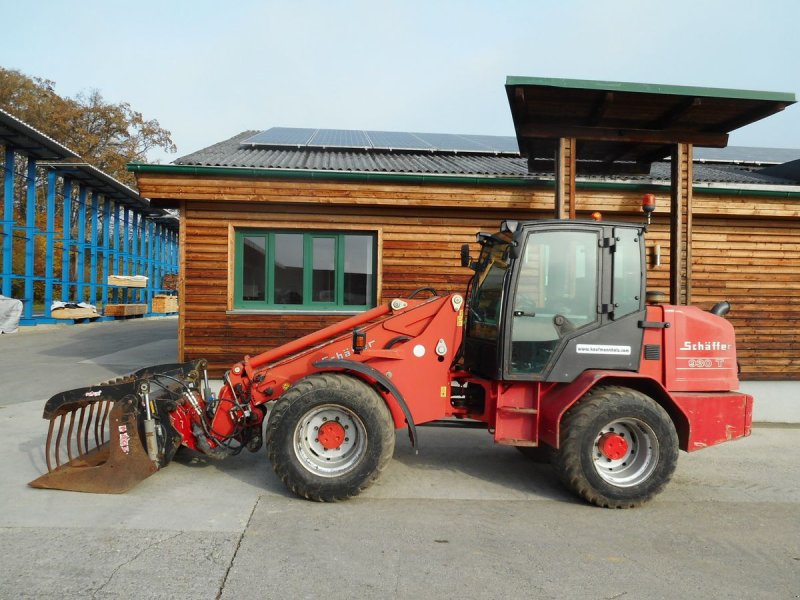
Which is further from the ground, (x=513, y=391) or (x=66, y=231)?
(x=66, y=231)

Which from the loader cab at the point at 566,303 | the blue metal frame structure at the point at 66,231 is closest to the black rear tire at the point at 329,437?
the loader cab at the point at 566,303

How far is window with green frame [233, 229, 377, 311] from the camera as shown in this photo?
9875 millimetres

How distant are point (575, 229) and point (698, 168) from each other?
9.30 metres

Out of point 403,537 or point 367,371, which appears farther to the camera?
point 367,371

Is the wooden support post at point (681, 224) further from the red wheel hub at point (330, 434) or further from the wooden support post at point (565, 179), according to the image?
the red wheel hub at point (330, 434)

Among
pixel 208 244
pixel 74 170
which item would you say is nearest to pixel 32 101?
pixel 74 170

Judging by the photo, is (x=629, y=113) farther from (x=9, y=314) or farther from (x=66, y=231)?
(x=66, y=231)

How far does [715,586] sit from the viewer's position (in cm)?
349

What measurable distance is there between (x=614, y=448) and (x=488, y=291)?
1685 mm

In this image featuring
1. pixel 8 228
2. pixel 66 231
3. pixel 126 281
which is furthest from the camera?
pixel 126 281

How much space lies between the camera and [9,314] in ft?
60.3

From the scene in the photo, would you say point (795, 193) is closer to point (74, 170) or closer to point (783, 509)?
point (783, 509)

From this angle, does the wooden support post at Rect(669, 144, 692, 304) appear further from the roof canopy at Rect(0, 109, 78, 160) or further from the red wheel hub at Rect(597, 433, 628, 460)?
the roof canopy at Rect(0, 109, 78, 160)

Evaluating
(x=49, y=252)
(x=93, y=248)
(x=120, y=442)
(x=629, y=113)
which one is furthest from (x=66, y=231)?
(x=629, y=113)
